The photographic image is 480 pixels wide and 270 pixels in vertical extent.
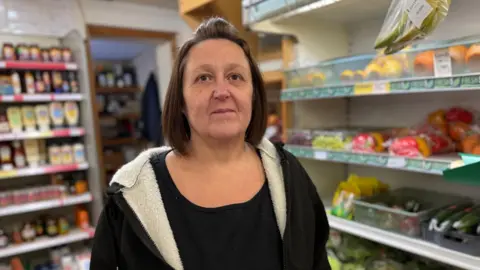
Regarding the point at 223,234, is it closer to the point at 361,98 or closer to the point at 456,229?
the point at 456,229

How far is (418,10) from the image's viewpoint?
1.09 metres

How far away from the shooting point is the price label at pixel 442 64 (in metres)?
1.24

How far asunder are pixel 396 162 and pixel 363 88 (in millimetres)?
352

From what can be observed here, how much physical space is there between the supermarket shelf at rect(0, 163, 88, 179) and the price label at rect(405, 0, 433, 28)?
9.00 ft

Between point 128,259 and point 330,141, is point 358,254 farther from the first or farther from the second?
point 128,259

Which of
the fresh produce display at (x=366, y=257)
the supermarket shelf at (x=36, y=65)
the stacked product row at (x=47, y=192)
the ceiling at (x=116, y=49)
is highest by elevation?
the ceiling at (x=116, y=49)

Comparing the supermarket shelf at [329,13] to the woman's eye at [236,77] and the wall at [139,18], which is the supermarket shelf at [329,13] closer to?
the woman's eye at [236,77]

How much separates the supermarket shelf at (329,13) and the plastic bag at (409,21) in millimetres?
373

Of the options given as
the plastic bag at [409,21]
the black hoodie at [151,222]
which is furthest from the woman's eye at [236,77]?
the plastic bag at [409,21]

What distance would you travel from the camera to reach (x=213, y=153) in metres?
1.08

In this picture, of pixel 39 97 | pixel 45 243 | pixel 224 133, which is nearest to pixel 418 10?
pixel 224 133

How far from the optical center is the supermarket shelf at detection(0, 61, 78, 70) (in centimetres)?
261

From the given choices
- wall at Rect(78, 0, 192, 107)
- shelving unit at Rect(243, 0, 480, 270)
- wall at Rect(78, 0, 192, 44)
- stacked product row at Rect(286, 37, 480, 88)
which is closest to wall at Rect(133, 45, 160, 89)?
wall at Rect(78, 0, 192, 107)

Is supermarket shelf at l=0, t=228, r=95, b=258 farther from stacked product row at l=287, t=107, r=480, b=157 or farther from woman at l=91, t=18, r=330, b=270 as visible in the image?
stacked product row at l=287, t=107, r=480, b=157
